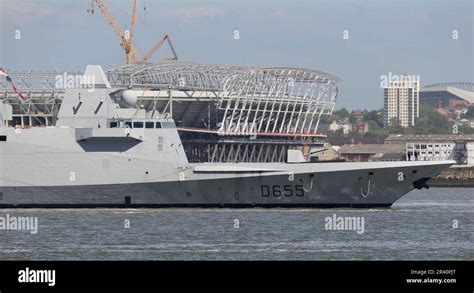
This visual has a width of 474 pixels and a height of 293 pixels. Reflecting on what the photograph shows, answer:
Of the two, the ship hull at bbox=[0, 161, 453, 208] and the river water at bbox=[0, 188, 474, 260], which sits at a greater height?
the ship hull at bbox=[0, 161, 453, 208]

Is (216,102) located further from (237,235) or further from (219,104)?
(237,235)

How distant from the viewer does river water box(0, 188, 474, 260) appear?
119ft

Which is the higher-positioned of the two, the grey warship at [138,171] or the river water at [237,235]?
the grey warship at [138,171]

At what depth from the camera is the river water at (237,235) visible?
3622cm

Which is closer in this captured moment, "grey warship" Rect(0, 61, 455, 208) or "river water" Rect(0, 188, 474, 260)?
"river water" Rect(0, 188, 474, 260)

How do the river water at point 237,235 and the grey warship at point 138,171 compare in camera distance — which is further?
the grey warship at point 138,171

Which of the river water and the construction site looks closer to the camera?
the river water

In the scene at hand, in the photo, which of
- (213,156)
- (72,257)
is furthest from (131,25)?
(72,257)

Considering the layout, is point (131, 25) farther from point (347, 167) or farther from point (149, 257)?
point (149, 257)

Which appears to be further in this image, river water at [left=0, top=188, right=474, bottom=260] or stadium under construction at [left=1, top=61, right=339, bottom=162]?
stadium under construction at [left=1, top=61, right=339, bottom=162]

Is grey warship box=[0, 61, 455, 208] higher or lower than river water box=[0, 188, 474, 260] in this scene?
higher

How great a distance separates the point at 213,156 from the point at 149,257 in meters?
42.5

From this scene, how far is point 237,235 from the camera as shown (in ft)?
139

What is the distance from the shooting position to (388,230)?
44.9m
